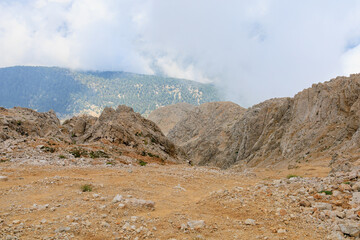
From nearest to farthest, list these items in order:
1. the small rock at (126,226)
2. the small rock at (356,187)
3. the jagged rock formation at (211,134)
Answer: the small rock at (126,226) < the small rock at (356,187) < the jagged rock formation at (211,134)

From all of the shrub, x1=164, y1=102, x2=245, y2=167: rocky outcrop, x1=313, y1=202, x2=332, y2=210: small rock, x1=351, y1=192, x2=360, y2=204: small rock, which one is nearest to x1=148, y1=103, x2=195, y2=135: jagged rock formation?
x1=164, y1=102, x2=245, y2=167: rocky outcrop

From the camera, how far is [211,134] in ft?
229

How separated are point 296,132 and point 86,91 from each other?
5800 inches

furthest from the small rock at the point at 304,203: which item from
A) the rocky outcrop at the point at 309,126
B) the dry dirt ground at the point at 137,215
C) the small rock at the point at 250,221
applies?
the rocky outcrop at the point at 309,126

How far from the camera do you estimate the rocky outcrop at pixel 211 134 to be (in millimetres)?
59562

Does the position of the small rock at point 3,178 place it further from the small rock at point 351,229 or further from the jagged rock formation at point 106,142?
the small rock at point 351,229

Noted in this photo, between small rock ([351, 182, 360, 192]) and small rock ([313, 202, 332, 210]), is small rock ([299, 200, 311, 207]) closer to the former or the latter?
small rock ([313, 202, 332, 210])

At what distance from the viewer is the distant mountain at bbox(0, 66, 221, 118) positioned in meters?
156

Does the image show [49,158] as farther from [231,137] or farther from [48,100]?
[48,100]

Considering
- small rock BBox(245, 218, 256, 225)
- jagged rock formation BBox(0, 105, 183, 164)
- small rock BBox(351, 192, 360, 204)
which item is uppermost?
jagged rock formation BBox(0, 105, 183, 164)

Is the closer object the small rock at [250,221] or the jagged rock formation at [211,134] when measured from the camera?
the small rock at [250,221]

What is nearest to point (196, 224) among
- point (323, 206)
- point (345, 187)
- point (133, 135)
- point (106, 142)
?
point (323, 206)

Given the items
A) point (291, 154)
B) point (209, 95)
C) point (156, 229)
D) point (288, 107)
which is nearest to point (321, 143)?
point (291, 154)

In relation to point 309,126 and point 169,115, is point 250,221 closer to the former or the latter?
point 309,126
